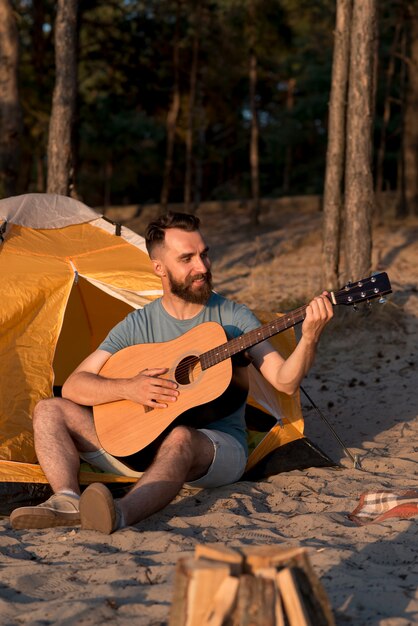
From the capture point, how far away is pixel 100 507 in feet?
12.8

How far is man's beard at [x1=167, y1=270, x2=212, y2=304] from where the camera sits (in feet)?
14.9

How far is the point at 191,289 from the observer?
4.57 m

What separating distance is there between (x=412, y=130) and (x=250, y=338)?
13.4m

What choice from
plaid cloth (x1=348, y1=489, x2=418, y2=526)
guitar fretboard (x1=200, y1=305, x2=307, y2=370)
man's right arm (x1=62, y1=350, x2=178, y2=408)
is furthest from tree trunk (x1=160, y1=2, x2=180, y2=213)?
plaid cloth (x1=348, y1=489, x2=418, y2=526)

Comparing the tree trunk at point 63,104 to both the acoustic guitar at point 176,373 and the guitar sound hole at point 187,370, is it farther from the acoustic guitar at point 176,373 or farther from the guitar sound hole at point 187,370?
the guitar sound hole at point 187,370

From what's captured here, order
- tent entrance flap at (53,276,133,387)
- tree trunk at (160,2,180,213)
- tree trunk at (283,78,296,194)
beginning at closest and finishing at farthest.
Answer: tent entrance flap at (53,276,133,387) < tree trunk at (160,2,180,213) < tree trunk at (283,78,296,194)

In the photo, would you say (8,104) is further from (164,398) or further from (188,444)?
(188,444)

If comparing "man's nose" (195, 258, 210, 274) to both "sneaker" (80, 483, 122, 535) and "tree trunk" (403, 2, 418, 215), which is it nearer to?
"sneaker" (80, 483, 122, 535)

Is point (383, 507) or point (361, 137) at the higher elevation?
point (361, 137)

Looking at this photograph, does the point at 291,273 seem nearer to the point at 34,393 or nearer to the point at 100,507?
the point at 34,393

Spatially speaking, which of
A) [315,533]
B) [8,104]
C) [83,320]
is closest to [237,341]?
[315,533]

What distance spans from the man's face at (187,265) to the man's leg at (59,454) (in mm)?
776

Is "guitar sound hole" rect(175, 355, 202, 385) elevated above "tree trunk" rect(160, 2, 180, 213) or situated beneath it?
situated beneath

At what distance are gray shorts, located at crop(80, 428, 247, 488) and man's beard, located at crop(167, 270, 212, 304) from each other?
2.08ft
